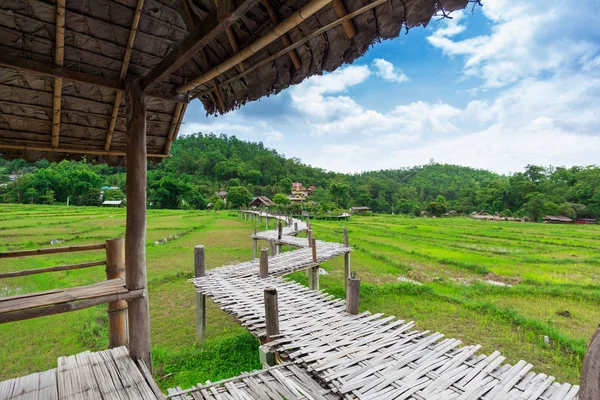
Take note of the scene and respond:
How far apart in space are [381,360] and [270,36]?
3.95 m

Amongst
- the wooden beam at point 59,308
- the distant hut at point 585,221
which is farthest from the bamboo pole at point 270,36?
the distant hut at point 585,221

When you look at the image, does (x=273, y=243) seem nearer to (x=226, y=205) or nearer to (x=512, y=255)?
(x=512, y=255)

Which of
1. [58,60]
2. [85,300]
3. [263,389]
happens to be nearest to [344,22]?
[58,60]

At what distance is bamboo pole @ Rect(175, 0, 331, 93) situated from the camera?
78.7 inches

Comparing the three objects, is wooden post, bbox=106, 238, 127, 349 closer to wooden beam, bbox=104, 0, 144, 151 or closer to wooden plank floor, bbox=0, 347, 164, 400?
wooden plank floor, bbox=0, 347, 164, 400

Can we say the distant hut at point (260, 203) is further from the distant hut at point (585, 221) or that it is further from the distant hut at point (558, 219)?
the distant hut at point (585, 221)

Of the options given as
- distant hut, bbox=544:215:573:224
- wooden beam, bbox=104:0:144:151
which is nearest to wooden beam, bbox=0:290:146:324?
wooden beam, bbox=104:0:144:151

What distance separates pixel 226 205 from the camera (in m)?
52.6

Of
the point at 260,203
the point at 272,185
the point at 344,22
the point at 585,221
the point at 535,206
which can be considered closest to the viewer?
the point at 344,22

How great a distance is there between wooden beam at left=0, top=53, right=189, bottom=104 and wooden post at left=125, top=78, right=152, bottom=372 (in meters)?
0.18

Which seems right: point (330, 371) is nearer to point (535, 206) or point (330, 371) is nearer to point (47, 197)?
point (47, 197)

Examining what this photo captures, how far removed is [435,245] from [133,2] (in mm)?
22288

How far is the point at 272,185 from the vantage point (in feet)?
223

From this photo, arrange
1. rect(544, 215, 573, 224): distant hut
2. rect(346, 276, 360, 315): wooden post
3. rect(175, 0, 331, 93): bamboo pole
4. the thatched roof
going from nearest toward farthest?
rect(175, 0, 331, 93): bamboo pole
the thatched roof
rect(346, 276, 360, 315): wooden post
rect(544, 215, 573, 224): distant hut
